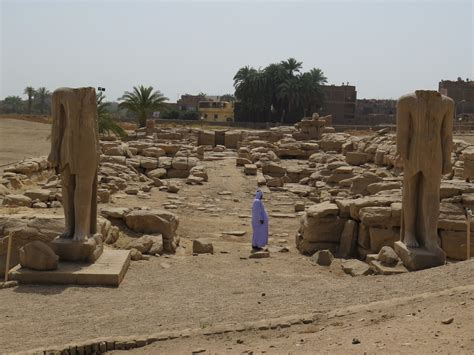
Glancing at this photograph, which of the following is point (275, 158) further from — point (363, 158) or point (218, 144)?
point (218, 144)

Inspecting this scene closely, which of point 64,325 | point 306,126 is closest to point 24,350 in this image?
point 64,325

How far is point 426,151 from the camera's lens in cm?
742

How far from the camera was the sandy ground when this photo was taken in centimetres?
2284

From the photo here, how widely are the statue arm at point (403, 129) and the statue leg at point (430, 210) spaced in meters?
0.46

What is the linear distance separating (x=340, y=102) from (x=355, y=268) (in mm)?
43040

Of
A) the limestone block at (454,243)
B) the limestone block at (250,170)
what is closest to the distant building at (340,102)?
the limestone block at (250,170)

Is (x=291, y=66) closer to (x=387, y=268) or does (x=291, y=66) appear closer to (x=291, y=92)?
(x=291, y=92)

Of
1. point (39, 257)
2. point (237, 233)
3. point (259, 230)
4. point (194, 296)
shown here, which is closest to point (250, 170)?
point (237, 233)

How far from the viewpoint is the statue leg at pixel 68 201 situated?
24.4 ft

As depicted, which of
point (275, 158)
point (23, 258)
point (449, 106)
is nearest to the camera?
point (23, 258)

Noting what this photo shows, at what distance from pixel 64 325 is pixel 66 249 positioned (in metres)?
2.02

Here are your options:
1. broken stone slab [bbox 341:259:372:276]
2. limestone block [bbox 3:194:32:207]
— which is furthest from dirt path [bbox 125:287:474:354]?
limestone block [bbox 3:194:32:207]

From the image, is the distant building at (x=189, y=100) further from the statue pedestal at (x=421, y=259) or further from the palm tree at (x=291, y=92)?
the statue pedestal at (x=421, y=259)

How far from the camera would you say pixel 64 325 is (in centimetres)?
530
